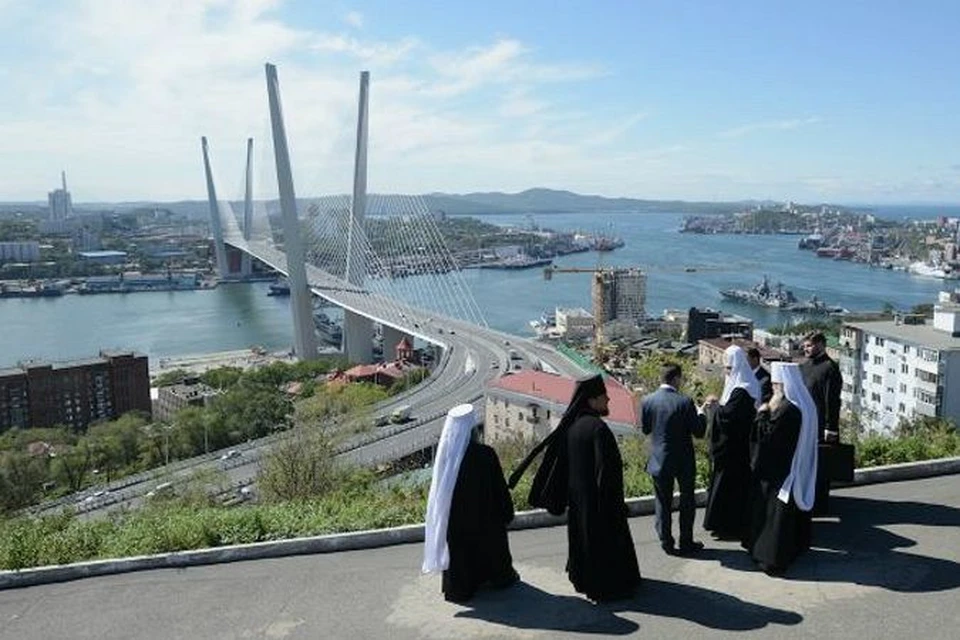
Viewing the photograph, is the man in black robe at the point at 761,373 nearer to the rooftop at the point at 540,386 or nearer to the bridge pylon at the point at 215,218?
the rooftop at the point at 540,386

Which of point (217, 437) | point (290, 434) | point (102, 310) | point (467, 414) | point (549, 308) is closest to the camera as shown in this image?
point (467, 414)

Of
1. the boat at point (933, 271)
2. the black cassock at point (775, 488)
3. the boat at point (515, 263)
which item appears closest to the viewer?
the black cassock at point (775, 488)

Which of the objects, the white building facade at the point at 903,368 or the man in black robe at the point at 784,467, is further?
the white building facade at the point at 903,368

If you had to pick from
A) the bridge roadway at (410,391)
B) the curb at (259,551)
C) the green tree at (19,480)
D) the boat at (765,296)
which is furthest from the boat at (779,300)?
the curb at (259,551)

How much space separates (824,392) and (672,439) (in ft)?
2.21

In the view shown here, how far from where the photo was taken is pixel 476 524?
7.59 ft

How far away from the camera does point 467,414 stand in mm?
2270

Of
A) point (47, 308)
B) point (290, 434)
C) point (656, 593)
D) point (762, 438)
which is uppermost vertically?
point (762, 438)

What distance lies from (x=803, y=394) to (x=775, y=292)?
137ft

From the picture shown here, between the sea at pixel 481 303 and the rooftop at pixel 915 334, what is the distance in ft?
58.5

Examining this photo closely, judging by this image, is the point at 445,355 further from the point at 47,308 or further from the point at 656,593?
the point at 47,308

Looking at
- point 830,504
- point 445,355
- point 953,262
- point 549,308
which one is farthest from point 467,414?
point 953,262

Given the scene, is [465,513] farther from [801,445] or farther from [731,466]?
[801,445]

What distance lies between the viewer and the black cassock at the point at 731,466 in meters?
2.50
